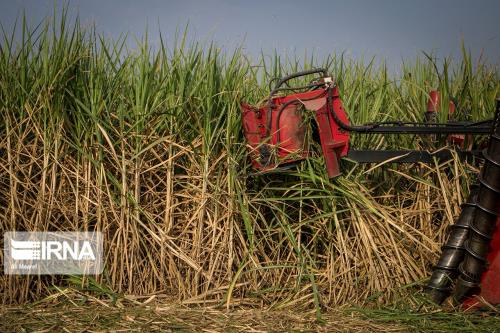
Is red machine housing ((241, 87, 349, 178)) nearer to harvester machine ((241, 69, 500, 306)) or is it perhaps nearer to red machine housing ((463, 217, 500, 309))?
harvester machine ((241, 69, 500, 306))

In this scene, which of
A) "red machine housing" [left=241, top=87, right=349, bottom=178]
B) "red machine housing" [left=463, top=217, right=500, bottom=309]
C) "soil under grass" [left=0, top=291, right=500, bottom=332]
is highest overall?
"red machine housing" [left=241, top=87, right=349, bottom=178]

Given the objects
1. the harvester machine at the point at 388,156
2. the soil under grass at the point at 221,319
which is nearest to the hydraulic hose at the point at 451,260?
the harvester machine at the point at 388,156

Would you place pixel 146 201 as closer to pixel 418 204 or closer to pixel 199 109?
pixel 199 109

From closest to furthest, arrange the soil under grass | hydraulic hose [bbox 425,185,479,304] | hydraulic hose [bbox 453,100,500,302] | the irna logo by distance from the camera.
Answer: the soil under grass → hydraulic hose [bbox 453,100,500,302] → hydraulic hose [bbox 425,185,479,304] → the irna logo

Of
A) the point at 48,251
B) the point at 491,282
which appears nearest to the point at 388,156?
the point at 491,282

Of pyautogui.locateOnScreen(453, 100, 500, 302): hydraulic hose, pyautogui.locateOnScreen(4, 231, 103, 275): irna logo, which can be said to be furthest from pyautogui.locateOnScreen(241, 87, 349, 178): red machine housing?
pyautogui.locateOnScreen(4, 231, 103, 275): irna logo

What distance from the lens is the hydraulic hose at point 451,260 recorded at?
10.6 ft

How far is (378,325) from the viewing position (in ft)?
9.67

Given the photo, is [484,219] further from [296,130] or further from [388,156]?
[296,130]

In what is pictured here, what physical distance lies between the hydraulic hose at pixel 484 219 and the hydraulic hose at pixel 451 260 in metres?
0.10

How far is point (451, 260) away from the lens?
3256 millimetres

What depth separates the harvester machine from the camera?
10.2ft

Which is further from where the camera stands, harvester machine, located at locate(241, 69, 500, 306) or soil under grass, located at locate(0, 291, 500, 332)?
harvester machine, located at locate(241, 69, 500, 306)

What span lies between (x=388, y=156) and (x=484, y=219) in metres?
0.66
